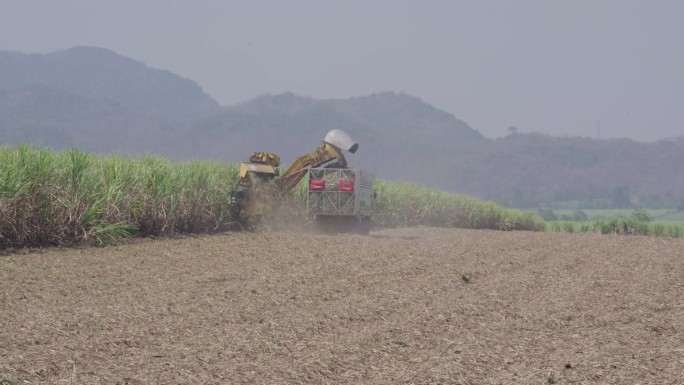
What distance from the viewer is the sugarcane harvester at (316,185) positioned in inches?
842

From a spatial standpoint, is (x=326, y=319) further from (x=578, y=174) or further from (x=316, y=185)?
(x=578, y=174)

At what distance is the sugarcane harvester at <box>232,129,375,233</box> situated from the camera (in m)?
21.4

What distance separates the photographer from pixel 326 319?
30.7 feet

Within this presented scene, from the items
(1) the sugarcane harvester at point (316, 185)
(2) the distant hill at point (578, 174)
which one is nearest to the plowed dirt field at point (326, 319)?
(1) the sugarcane harvester at point (316, 185)

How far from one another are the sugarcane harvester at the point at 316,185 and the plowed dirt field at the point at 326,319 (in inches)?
199

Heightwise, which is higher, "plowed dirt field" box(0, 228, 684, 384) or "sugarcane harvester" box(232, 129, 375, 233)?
"sugarcane harvester" box(232, 129, 375, 233)

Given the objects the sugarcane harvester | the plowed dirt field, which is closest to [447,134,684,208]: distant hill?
the sugarcane harvester

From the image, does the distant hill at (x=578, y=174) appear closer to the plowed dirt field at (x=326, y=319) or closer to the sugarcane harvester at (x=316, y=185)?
the sugarcane harvester at (x=316, y=185)

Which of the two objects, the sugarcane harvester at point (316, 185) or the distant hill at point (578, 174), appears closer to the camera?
the sugarcane harvester at point (316, 185)

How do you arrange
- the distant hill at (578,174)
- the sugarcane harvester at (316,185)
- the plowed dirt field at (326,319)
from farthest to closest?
1. the distant hill at (578,174)
2. the sugarcane harvester at (316,185)
3. the plowed dirt field at (326,319)

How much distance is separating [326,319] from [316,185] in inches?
484

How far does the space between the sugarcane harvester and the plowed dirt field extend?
506 centimetres

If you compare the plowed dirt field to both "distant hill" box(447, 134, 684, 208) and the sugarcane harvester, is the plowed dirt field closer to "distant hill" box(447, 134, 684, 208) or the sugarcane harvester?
the sugarcane harvester

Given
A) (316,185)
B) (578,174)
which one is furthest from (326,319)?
(578,174)
